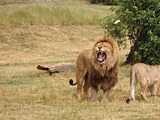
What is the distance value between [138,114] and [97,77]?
5.12 feet

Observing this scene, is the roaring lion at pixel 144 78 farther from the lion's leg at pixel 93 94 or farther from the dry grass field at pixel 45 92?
the lion's leg at pixel 93 94

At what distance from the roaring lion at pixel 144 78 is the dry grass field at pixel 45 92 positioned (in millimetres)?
265

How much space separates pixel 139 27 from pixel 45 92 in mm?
6152

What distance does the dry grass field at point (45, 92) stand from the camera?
881 cm

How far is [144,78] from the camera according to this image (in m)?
10.7

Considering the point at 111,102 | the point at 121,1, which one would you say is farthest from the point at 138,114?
the point at 121,1

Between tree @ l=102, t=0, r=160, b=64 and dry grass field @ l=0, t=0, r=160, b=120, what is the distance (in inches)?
33.5

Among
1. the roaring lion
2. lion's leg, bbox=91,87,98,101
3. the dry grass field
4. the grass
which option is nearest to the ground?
the dry grass field

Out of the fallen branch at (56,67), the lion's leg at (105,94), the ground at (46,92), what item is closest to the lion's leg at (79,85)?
the ground at (46,92)

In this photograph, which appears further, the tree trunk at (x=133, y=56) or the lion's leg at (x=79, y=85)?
Answer: the tree trunk at (x=133, y=56)

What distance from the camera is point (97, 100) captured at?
10.3 metres

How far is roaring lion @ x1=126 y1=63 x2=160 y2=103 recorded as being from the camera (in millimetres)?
10625

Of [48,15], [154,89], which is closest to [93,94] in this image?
[154,89]

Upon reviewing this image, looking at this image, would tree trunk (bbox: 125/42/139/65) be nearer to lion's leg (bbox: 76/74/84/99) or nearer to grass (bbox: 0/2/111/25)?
lion's leg (bbox: 76/74/84/99)
